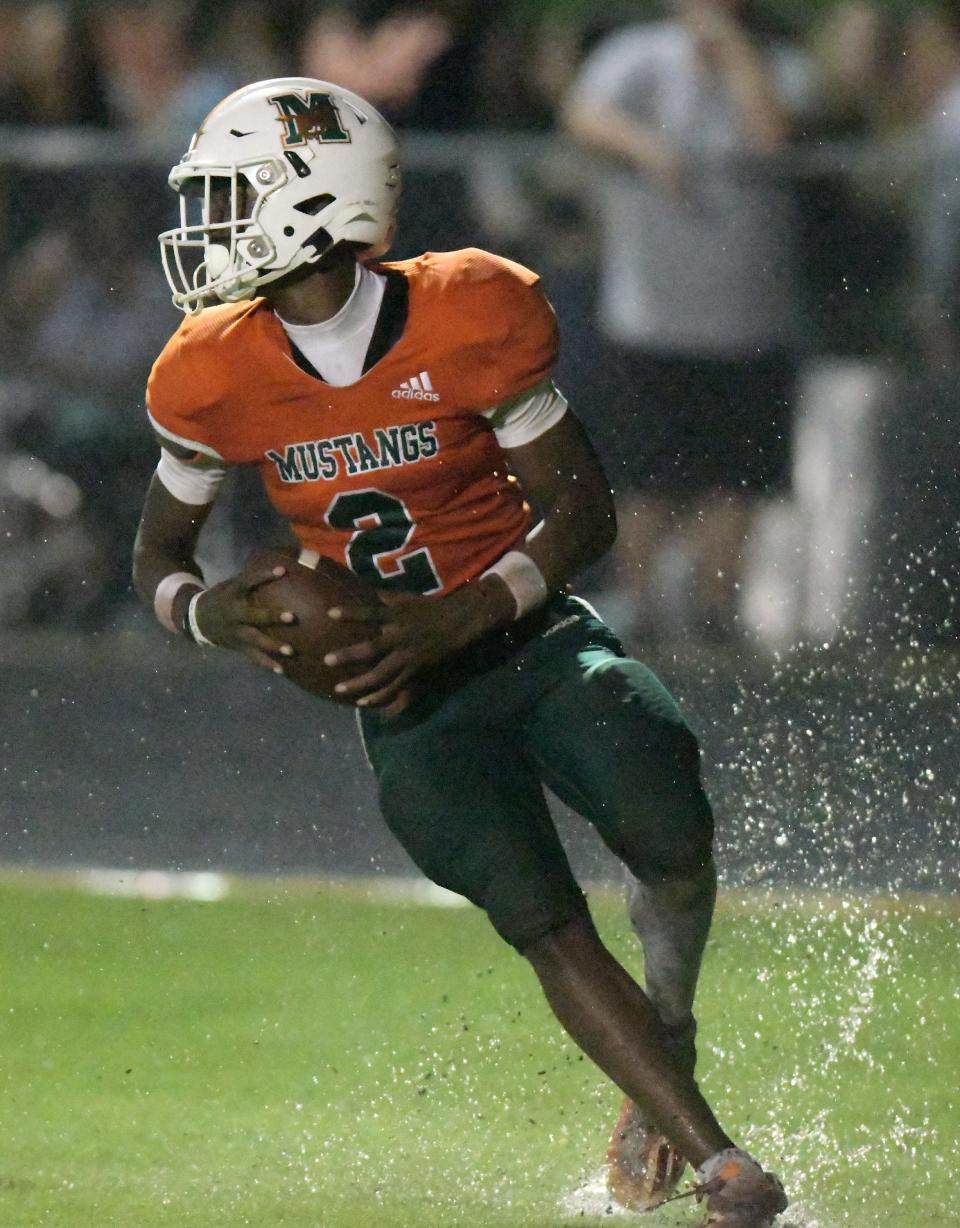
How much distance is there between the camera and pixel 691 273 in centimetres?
876

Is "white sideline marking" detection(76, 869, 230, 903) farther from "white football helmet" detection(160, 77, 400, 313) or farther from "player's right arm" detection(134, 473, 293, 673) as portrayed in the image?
"white football helmet" detection(160, 77, 400, 313)

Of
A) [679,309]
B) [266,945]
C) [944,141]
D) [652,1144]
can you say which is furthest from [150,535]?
[944,141]

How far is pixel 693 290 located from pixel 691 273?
0.06 meters

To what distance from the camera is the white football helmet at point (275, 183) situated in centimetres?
438

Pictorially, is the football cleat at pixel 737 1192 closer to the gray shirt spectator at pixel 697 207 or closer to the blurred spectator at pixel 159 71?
the gray shirt spectator at pixel 697 207

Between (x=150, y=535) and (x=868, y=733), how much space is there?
372 centimetres

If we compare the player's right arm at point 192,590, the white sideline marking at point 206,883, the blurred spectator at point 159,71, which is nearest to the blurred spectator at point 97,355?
the blurred spectator at point 159,71

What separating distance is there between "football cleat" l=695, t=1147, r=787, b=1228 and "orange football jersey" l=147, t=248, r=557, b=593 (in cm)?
125

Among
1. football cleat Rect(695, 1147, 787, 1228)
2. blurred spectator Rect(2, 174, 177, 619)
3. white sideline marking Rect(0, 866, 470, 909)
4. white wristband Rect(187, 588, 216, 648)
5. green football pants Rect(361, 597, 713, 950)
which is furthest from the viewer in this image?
blurred spectator Rect(2, 174, 177, 619)

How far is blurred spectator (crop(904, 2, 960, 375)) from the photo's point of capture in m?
8.80

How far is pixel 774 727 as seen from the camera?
7.89 meters

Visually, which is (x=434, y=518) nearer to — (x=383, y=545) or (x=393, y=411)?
(x=383, y=545)

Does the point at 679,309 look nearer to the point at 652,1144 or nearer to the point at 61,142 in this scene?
the point at 61,142

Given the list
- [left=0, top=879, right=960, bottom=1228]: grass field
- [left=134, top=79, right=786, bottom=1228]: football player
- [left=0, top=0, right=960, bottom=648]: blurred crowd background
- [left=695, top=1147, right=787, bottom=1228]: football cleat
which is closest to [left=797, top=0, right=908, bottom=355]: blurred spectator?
[left=0, top=0, right=960, bottom=648]: blurred crowd background
